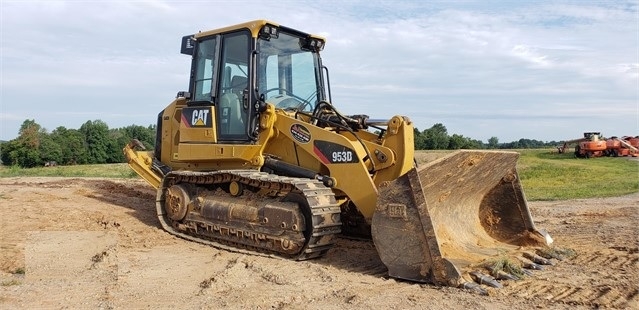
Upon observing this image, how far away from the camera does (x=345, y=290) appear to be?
18.0 ft

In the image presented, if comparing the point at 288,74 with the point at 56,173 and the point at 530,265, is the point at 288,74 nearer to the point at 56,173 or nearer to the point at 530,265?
the point at 530,265

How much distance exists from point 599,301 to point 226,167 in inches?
206

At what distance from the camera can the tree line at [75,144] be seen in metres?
34.8

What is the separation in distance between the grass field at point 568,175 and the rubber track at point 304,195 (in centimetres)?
691

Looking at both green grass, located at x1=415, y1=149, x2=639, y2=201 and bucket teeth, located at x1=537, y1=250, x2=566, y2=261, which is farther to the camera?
green grass, located at x1=415, y1=149, x2=639, y2=201

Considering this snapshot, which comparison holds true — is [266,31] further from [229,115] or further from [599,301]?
[599,301]

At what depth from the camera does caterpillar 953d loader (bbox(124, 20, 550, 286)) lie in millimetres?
5977

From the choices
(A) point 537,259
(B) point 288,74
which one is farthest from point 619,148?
(A) point 537,259

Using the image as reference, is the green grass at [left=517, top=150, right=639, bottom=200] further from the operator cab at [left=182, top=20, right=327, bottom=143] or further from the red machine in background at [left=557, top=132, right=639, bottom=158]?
the operator cab at [left=182, top=20, right=327, bottom=143]

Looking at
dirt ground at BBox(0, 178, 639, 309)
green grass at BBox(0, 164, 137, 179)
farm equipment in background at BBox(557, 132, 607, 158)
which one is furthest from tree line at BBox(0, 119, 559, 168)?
dirt ground at BBox(0, 178, 639, 309)

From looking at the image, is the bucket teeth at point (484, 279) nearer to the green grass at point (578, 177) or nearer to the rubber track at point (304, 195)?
the rubber track at point (304, 195)

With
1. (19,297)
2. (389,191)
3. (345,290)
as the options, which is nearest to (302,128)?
(389,191)

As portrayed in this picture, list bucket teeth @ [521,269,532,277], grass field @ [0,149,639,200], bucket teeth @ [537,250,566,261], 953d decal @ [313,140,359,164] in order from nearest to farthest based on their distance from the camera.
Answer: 1. bucket teeth @ [521,269,532,277]
2. bucket teeth @ [537,250,566,261]
3. 953d decal @ [313,140,359,164]
4. grass field @ [0,149,639,200]

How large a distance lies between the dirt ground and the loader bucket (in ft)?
0.99
